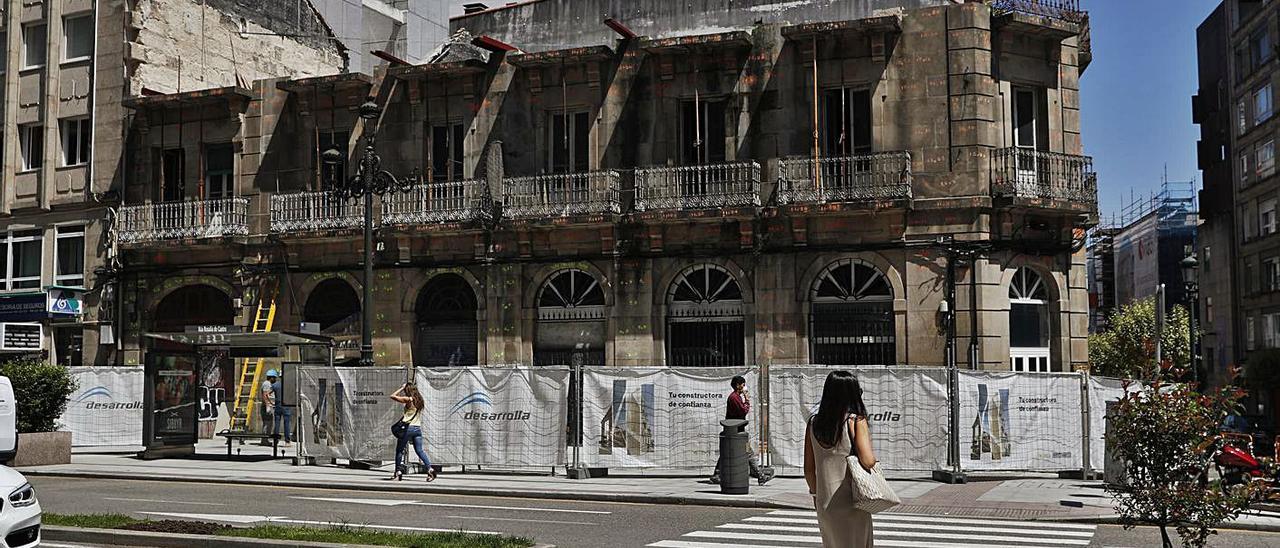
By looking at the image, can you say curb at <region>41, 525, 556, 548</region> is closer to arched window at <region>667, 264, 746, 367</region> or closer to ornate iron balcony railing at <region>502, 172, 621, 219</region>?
arched window at <region>667, 264, 746, 367</region>

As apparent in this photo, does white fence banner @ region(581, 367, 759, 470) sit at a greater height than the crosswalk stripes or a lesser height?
greater

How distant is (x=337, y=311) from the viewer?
33.0 metres

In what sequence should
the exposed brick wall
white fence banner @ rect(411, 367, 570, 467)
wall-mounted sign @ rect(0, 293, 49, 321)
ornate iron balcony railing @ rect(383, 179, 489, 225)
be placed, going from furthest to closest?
wall-mounted sign @ rect(0, 293, 49, 321) → the exposed brick wall → ornate iron balcony railing @ rect(383, 179, 489, 225) → white fence banner @ rect(411, 367, 570, 467)

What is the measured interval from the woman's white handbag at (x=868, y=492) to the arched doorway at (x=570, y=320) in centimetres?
2211

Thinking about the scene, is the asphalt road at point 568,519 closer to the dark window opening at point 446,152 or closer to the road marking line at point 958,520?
the road marking line at point 958,520

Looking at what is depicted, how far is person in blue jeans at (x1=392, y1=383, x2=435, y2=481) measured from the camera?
68.7ft

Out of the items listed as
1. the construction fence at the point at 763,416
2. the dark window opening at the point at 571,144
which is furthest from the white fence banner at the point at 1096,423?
the dark window opening at the point at 571,144

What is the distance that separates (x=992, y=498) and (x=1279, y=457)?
3.70 meters

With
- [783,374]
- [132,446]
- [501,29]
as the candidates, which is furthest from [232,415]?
[783,374]

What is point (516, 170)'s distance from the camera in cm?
3131

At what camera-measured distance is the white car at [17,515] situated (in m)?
10.5

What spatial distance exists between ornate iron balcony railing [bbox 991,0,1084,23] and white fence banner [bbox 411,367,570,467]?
1347cm

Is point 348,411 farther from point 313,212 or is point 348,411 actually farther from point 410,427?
point 313,212

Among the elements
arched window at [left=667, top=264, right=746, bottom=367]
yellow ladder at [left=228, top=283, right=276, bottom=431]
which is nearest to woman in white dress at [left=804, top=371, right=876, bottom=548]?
arched window at [left=667, top=264, right=746, bottom=367]
